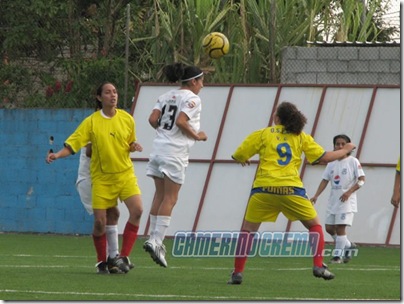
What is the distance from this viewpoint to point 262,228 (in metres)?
22.3

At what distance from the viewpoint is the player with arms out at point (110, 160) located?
14172 mm

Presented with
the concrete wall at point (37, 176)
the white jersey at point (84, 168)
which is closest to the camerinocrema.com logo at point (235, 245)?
the concrete wall at point (37, 176)

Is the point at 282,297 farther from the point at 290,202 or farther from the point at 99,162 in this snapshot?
the point at 99,162

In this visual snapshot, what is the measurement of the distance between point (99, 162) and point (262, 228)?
842 centimetres

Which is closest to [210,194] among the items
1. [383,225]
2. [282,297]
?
[383,225]

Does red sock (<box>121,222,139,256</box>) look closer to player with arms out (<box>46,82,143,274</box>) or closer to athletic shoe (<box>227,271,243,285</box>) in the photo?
player with arms out (<box>46,82,143,274</box>)

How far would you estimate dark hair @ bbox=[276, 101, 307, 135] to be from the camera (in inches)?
525

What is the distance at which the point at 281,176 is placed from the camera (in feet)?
43.9

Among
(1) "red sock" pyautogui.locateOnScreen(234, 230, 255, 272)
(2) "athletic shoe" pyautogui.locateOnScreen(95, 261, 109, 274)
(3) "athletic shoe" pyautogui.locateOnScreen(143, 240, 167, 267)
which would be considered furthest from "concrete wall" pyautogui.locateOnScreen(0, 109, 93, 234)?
(1) "red sock" pyautogui.locateOnScreen(234, 230, 255, 272)

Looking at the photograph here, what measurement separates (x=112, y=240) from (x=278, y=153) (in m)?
2.08

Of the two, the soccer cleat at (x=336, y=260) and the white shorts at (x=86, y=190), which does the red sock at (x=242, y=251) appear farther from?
the soccer cleat at (x=336, y=260)

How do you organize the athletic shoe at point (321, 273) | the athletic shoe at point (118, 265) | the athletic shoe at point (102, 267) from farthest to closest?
the athletic shoe at point (102, 267) < the athletic shoe at point (118, 265) < the athletic shoe at point (321, 273)

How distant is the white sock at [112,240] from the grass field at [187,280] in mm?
280

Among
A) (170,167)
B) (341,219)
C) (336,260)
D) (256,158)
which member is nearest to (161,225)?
(170,167)
